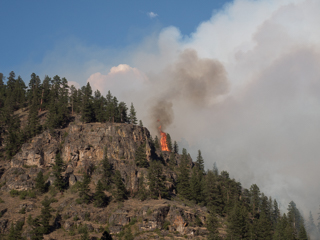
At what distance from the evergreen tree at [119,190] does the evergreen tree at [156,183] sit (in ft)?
29.3

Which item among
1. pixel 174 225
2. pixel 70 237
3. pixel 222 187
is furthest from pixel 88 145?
pixel 222 187

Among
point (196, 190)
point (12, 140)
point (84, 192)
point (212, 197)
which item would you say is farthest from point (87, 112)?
point (212, 197)

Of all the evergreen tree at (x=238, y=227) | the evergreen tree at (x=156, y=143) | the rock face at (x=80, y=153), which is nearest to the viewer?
the evergreen tree at (x=238, y=227)

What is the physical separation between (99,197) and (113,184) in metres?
9.41

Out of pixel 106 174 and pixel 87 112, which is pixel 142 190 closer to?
pixel 106 174

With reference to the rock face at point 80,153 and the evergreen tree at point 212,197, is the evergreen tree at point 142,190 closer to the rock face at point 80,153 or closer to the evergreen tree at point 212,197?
the rock face at point 80,153

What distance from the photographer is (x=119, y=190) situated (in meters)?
87.5

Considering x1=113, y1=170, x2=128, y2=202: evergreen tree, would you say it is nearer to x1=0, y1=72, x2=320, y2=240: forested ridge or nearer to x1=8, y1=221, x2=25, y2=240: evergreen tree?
x1=0, y1=72, x2=320, y2=240: forested ridge

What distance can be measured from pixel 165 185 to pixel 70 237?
116 ft

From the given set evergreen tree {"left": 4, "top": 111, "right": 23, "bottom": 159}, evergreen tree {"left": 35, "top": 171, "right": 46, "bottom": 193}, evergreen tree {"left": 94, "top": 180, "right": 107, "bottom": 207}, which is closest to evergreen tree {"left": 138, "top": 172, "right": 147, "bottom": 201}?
evergreen tree {"left": 94, "top": 180, "right": 107, "bottom": 207}

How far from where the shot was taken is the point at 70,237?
73.6 m

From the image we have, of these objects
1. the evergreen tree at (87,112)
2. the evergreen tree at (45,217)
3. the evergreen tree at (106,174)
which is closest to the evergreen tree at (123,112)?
the evergreen tree at (87,112)

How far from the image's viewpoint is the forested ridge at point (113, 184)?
79.3m

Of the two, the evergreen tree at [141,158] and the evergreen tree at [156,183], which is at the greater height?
the evergreen tree at [141,158]
